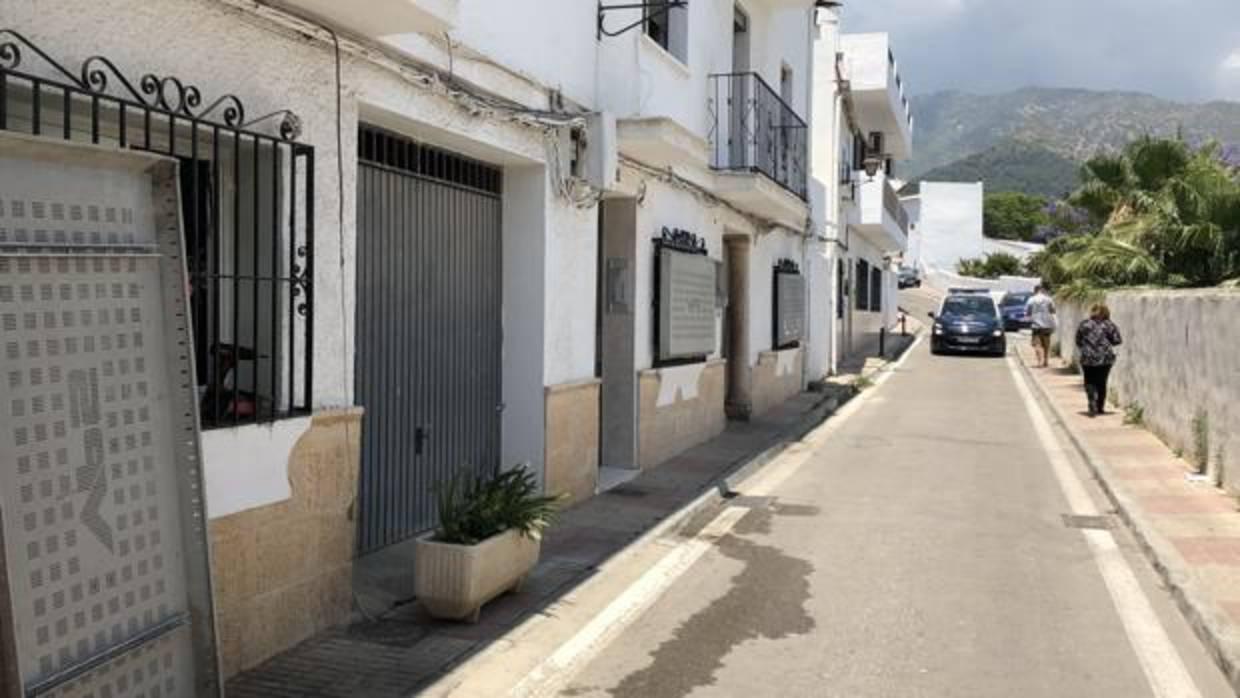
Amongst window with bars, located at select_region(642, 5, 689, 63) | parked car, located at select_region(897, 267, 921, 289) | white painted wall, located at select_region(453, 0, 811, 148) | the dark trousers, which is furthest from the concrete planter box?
parked car, located at select_region(897, 267, 921, 289)

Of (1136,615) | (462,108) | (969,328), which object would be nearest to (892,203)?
(969,328)

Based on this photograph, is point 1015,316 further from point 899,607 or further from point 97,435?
point 97,435

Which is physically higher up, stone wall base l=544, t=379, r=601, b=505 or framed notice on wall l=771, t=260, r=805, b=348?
framed notice on wall l=771, t=260, r=805, b=348

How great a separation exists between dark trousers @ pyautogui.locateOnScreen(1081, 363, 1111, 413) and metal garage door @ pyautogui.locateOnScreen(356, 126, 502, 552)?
35.5ft

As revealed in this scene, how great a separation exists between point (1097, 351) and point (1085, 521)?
23.8 ft

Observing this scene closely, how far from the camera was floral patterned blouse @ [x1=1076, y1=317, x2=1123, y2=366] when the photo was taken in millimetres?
15867

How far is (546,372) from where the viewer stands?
880cm

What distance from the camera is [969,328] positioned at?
102ft

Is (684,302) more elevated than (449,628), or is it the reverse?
(684,302)

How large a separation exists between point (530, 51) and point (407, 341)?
2502 mm

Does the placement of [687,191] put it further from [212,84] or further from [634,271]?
[212,84]

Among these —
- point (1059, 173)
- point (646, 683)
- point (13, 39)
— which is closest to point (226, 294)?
point (13, 39)

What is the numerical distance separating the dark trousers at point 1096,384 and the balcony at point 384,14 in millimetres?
12956

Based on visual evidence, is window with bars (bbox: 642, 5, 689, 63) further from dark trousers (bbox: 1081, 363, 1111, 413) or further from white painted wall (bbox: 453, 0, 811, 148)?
dark trousers (bbox: 1081, 363, 1111, 413)
